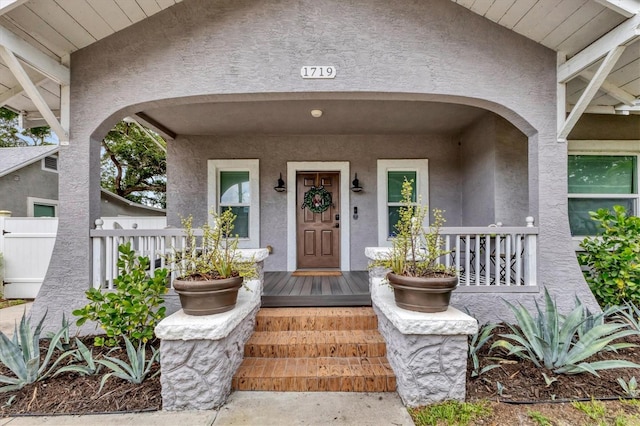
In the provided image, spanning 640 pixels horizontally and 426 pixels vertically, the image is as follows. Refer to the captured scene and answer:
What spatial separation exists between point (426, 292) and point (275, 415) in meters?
1.36

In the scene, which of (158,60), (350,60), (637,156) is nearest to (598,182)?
(637,156)

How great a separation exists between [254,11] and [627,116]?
5.23 meters

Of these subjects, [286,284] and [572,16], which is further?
[286,284]

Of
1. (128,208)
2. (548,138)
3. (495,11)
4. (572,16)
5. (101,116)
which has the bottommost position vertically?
(128,208)

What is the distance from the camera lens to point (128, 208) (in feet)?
31.3

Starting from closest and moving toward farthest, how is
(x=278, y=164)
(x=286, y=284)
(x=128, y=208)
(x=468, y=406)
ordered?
1. (x=468, y=406)
2. (x=286, y=284)
3. (x=278, y=164)
4. (x=128, y=208)

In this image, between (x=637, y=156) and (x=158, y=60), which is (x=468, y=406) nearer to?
(x=158, y=60)

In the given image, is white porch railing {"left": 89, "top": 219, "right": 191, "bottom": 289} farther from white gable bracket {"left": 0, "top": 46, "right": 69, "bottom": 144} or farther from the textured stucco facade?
white gable bracket {"left": 0, "top": 46, "right": 69, "bottom": 144}

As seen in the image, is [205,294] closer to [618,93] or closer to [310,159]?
[310,159]

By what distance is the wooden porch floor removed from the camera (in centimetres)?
314

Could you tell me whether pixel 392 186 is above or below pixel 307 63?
below

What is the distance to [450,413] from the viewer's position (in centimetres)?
194

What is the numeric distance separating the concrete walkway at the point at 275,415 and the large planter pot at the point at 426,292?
72 cm

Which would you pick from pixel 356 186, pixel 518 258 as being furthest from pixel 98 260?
pixel 518 258
